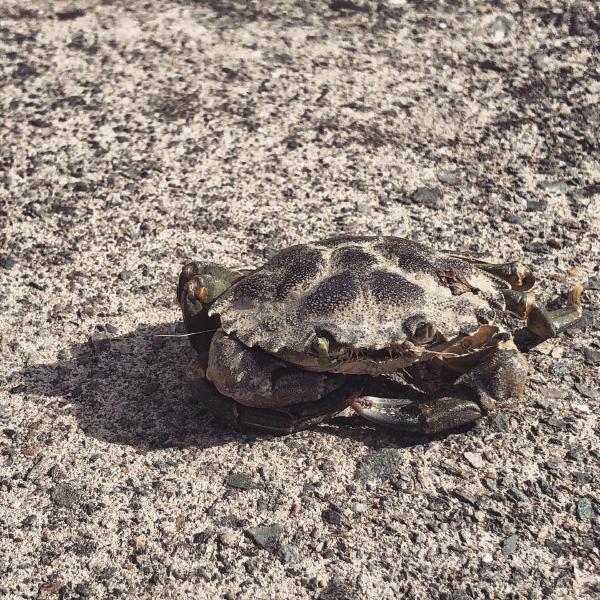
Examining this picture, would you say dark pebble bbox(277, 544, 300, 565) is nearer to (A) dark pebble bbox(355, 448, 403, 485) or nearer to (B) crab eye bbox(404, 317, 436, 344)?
(A) dark pebble bbox(355, 448, 403, 485)

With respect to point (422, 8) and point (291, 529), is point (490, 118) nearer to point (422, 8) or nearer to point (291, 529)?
point (422, 8)

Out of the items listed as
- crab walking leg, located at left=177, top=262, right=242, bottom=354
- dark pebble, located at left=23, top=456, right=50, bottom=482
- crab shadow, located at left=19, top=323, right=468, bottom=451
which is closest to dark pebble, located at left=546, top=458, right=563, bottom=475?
crab shadow, located at left=19, top=323, right=468, bottom=451

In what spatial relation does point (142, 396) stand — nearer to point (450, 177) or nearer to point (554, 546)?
point (554, 546)

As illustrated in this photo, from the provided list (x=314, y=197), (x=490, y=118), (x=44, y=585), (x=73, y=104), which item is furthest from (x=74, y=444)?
(x=490, y=118)

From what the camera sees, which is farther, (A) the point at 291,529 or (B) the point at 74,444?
(B) the point at 74,444

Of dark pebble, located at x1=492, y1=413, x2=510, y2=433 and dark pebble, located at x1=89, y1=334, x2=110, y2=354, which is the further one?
dark pebble, located at x1=89, y1=334, x2=110, y2=354

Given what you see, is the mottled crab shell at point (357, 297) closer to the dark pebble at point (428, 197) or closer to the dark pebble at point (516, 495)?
the dark pebble at point (516, 495)
